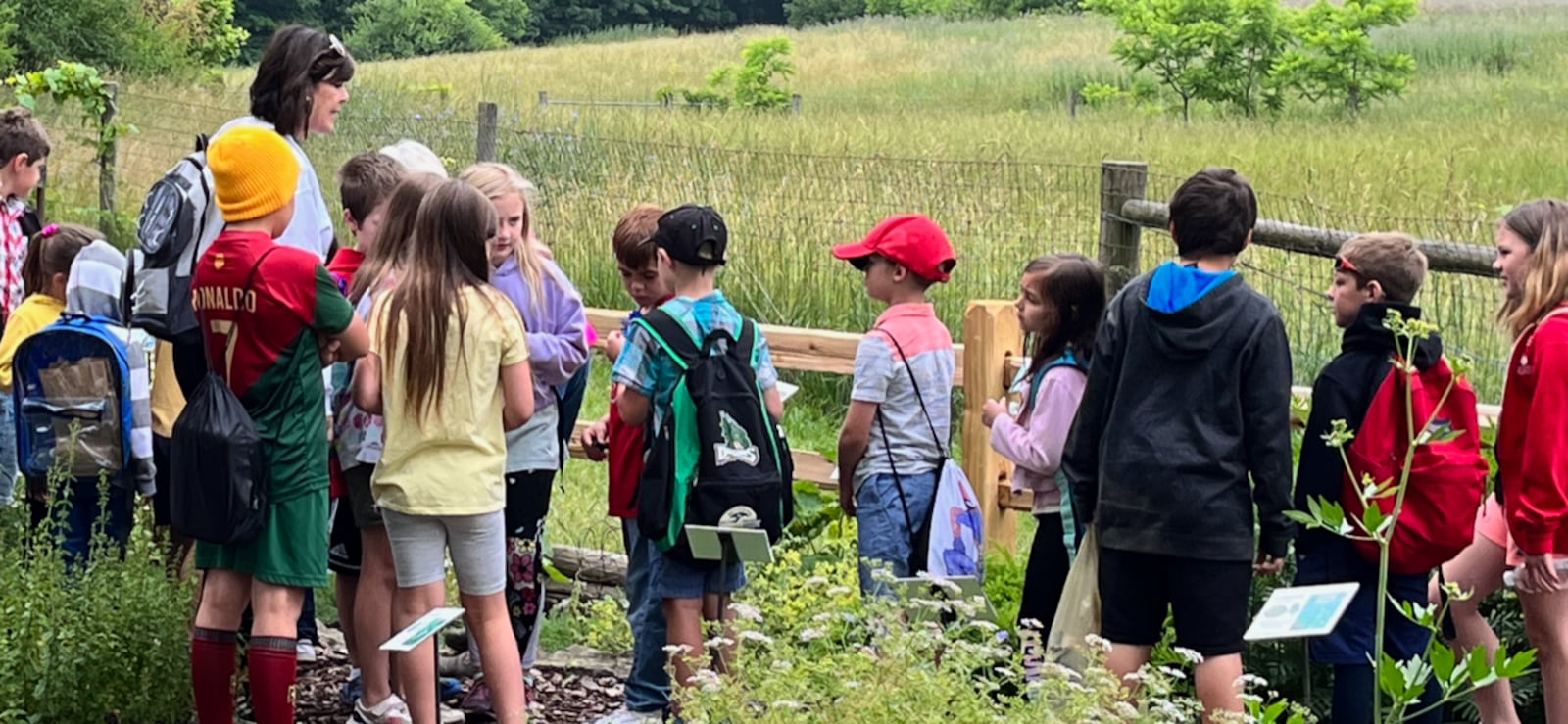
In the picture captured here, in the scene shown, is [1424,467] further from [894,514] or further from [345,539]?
[345,539]

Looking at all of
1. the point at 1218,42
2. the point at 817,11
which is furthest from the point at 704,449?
the point at 817,11

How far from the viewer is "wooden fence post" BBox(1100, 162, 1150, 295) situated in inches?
275

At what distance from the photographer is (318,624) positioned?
20.9 ft

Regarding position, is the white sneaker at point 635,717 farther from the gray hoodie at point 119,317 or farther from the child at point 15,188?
the child at point 15,188

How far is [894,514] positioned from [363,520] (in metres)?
1.44

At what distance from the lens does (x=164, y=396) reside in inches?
209

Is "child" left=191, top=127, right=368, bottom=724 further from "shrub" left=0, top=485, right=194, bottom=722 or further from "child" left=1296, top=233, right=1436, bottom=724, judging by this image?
"child" left=1296, top=233, right=1436, bottom=724

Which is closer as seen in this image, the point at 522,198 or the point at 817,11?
the point at 522,198

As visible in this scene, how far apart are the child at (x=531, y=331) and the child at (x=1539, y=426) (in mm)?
2436

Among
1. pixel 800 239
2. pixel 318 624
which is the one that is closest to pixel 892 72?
pixel 800 239

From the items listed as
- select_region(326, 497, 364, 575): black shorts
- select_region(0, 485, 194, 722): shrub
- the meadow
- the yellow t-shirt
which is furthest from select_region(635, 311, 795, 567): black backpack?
the meadow

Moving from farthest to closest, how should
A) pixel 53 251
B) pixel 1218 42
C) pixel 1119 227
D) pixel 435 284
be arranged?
pixel 1218 42 → pixel 1119 227 → pixel 53 251 → pixel 435 284

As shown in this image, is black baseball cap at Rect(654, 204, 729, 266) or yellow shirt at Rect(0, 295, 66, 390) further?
yellow shirt at Rect(0, 295, 66, 390)

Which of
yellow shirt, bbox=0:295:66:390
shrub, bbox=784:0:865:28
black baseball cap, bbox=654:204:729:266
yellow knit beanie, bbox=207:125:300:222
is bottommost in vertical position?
yellow shirt, bbox=0:295:66:390
